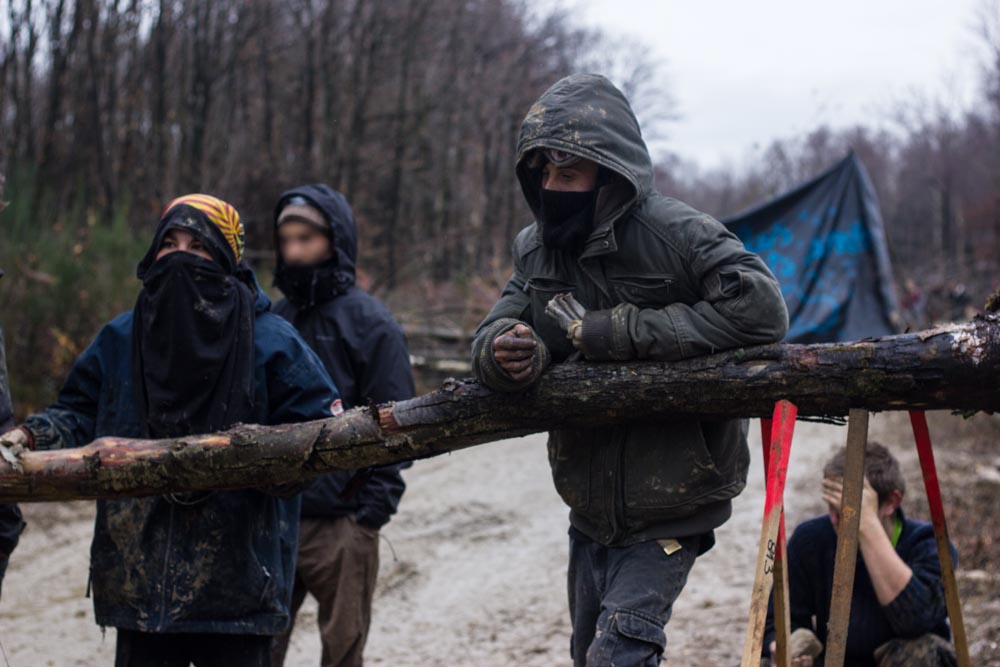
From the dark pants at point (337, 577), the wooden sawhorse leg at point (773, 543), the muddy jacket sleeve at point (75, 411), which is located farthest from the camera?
the dark pants at point (337, 577)

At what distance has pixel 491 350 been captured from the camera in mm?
3242

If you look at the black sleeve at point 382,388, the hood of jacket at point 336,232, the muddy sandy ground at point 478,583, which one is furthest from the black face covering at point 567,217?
the muddy sandy ground at point 478,583

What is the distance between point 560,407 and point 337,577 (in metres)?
1.72

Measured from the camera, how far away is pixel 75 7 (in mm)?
14273

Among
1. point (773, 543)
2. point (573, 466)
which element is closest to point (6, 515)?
point (573, 466)

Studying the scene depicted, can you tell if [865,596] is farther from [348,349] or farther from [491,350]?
[348,349]

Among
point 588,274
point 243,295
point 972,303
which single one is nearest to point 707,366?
point 588,274

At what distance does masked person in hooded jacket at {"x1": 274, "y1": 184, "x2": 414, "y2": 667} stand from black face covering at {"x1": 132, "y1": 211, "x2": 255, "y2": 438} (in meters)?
0.95

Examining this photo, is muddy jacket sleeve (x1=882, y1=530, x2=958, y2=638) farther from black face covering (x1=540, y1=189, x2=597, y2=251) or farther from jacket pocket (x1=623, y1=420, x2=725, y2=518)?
black face covering (x1=540, y1=189, x2=597, y2=251)

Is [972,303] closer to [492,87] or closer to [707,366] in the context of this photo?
[492,87]

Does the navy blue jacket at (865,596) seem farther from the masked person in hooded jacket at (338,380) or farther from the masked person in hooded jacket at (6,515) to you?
the masked person in hooded jacket at (6,515)

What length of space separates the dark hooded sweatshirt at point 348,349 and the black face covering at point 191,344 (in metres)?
0.97

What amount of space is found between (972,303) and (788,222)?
6.68 meters

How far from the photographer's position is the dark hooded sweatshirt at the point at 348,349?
4.52 meters
